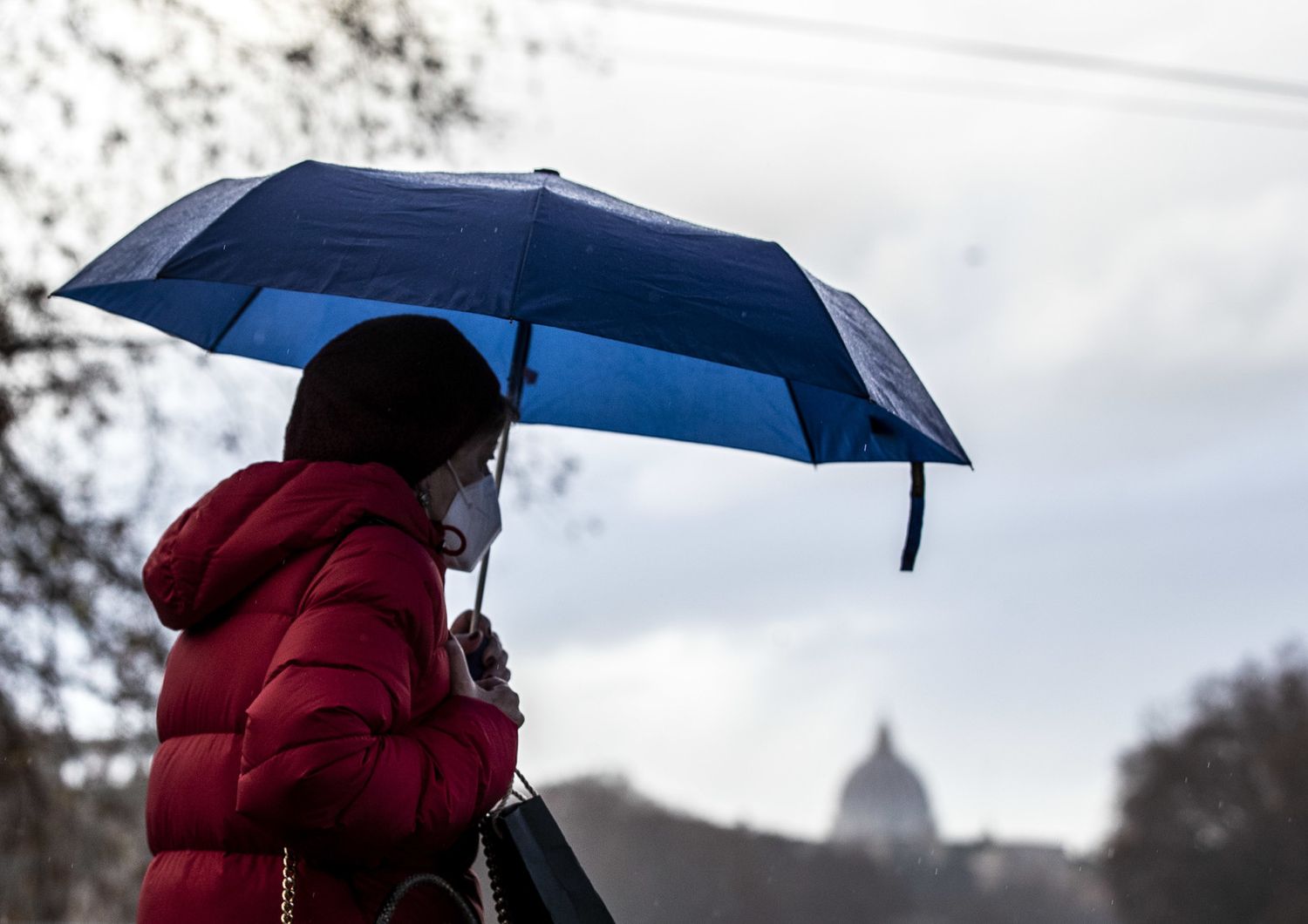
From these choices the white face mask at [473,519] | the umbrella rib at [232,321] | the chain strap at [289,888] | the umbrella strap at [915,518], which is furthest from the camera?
the umbrella rib at [232,321]

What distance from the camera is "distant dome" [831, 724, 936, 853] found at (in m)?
67.6

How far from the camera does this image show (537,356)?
3.19m

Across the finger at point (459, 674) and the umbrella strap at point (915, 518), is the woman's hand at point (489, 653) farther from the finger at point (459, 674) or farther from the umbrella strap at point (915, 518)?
the umbrella strap at point (915, 518)

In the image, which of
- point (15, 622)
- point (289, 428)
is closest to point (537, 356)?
point (289, 428)

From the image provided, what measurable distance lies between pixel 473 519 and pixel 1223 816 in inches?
1862

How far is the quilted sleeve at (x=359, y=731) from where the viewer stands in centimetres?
157

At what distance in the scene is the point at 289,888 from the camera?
1687 millimetres

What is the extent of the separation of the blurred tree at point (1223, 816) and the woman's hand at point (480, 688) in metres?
44.3

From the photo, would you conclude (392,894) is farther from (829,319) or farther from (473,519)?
(829,319)

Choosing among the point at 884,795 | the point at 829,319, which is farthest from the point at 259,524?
the point at 884,795

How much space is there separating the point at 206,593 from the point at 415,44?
5.85m

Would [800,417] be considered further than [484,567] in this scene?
Yes

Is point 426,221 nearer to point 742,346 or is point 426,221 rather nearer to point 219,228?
point 219,228

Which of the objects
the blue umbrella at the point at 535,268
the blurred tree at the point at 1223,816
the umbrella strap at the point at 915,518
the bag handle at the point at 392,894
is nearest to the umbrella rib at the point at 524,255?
the blue umbrella at the point at 535,268
